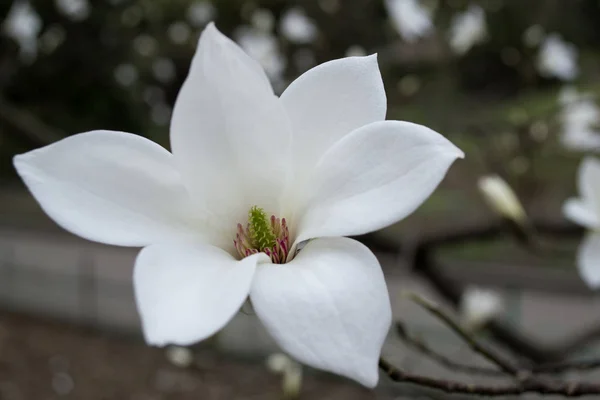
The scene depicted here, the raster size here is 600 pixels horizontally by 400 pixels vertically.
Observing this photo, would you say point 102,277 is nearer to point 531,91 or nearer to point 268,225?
point 531,91

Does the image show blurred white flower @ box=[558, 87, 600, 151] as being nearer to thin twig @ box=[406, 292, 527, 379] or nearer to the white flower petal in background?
thin twig @ box=[406, 292, 527, 379]

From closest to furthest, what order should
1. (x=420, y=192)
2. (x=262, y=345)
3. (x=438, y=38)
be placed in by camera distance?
(x=420, y=192)
(x=438, y=38)
(x=262, y=345)

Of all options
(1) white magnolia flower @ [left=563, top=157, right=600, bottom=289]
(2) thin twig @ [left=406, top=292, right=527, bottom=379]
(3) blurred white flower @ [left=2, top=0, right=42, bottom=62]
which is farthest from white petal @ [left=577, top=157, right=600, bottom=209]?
(3) blurred white flower @ [left=2, top=0, right=42, bottom=62]

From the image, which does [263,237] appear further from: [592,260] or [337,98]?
[592,260]

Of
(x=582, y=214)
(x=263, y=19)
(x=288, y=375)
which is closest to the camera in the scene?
(x=582, y=214)

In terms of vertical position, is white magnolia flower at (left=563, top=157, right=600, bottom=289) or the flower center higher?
the flower center

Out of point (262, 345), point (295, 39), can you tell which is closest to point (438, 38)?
point (295, 39)

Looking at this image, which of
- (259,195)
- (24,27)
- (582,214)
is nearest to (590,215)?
(582,214)
